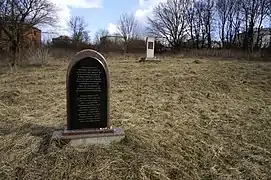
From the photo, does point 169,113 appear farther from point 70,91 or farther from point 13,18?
point 13,18

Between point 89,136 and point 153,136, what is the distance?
1.06m

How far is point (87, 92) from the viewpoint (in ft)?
12.8

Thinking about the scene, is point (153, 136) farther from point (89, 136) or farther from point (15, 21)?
point (15, 21)

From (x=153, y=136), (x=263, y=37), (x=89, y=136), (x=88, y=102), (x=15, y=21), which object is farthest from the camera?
(x=263, y=37)

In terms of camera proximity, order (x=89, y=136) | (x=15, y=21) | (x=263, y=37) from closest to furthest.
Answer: (x=89, y=136)
(x=15, y=21)
(x=263, y=37)

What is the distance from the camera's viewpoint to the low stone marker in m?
3.82

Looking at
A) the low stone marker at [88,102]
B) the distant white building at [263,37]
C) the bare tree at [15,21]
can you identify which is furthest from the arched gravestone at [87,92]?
the distant white building at [263,37]

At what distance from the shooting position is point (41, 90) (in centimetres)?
779

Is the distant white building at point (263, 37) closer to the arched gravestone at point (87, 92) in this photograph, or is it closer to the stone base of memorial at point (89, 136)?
the arched gravestone at point (87, 92)

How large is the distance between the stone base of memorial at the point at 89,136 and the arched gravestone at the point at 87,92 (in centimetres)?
10

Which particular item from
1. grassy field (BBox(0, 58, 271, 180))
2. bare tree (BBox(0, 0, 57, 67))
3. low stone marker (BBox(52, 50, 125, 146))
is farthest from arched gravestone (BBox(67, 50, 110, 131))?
bare tree (BBox(0, 0, 57, 67))

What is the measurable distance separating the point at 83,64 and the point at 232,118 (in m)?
3.40

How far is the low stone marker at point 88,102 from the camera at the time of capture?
12.5 ft

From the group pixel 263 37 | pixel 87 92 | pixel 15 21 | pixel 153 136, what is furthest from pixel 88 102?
pixel 263 37
